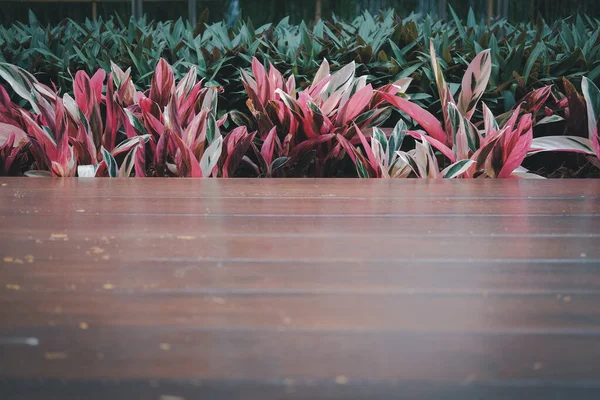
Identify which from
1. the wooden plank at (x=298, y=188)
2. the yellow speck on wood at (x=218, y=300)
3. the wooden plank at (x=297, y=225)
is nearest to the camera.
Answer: the yellow speck on wood at (x=218, y=300)

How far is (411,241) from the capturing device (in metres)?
0.69

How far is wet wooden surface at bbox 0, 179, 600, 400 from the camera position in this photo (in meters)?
0.33

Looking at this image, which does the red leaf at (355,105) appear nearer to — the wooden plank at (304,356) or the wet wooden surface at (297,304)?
the wet wooden surface at (297,304)

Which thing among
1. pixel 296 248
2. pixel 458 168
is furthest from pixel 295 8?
pixel 296 248

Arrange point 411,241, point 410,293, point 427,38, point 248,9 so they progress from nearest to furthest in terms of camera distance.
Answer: point 410,293, point 411,241, point 427,38, point 248,9

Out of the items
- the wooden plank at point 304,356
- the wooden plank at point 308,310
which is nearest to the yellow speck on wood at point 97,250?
the wooden plank at point 308,310

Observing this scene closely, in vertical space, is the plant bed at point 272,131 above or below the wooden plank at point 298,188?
above

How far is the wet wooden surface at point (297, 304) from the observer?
13.0 inches

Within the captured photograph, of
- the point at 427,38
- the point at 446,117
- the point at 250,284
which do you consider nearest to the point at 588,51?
the point at 427,38

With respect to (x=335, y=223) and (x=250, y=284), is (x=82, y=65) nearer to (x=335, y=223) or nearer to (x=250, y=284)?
(x=335, y=223)

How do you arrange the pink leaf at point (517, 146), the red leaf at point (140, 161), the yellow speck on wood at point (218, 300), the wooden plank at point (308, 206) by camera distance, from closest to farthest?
the yellow speck on wood at point (218, 300)
the wooden plank at point (308, 206)
the pink leaf at point (517, 146)
the red leaf at point (140, 161)

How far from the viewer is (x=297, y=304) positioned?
454 millimetres

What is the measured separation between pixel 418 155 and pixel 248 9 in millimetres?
3211

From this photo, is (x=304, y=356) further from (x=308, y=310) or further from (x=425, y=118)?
(x=425, y=118)
